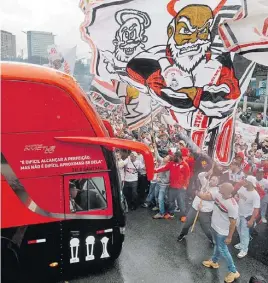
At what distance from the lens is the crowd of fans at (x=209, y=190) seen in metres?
6.12

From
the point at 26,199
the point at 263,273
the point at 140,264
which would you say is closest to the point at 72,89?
the point at 26,199

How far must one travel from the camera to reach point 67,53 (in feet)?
42.3

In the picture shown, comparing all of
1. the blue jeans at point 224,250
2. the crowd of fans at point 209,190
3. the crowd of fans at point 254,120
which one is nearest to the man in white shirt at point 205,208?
the crowd of fans at point 209,190

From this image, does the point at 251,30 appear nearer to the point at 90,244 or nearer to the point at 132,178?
the point at 90,244

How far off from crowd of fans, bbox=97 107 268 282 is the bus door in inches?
74.2

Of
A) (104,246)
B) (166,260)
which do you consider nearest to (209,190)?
(166,260)

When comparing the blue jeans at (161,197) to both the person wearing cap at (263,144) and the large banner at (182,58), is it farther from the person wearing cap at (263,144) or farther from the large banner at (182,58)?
the person wearing cap at (263,144)

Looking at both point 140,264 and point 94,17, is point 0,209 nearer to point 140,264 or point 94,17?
point 140,264

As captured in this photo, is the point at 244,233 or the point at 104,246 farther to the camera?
the point at 244,233

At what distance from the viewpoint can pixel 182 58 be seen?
24.5 ft

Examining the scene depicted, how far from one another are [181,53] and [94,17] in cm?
231

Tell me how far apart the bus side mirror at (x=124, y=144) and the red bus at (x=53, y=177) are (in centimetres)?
1

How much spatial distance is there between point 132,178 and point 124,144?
14.4 ft

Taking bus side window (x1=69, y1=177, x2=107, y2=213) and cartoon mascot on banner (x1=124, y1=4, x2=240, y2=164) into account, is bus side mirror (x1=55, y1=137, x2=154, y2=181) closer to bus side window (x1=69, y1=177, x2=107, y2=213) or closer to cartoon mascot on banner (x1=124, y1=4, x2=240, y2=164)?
bus side window (x1=69, y1=177, x2=107, y2=213)
